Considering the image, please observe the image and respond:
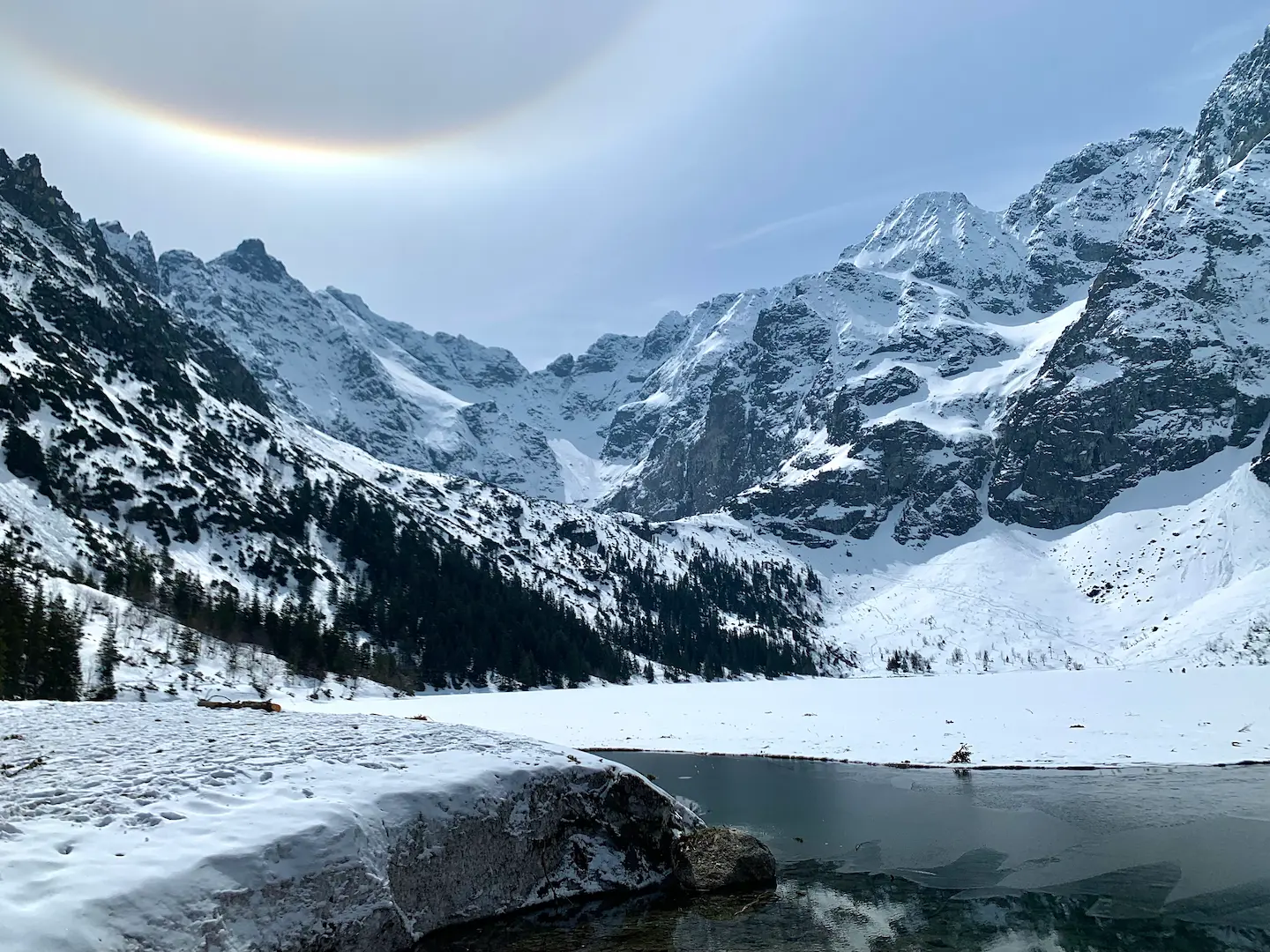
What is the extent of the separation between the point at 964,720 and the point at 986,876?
3007 centimetres

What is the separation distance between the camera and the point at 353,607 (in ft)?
504

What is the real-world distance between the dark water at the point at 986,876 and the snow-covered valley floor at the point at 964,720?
5470 mm

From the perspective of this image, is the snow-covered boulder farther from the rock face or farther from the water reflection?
the water reflection

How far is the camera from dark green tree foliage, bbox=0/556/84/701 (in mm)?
63594

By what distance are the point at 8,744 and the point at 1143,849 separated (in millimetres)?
30427

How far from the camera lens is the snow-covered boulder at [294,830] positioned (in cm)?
1155

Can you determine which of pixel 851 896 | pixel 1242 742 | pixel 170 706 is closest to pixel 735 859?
pixel 851 896

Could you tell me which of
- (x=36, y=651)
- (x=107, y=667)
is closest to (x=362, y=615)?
(x=107, y=667)

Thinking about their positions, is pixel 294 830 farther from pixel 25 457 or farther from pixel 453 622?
pixel 453 622

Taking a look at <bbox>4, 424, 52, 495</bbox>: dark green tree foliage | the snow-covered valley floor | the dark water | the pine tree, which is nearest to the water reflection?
the dark water

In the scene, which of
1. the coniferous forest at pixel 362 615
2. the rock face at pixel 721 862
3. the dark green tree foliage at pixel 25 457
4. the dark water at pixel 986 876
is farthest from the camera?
the dark green tree foliage at pixel 25 457

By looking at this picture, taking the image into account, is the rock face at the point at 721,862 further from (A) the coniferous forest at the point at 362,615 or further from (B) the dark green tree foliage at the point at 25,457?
(B) the dark green tree foliage at the point at 25,457

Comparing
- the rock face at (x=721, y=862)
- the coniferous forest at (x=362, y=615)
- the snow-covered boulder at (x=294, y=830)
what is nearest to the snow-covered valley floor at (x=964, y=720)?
the rock face at (x=721, y=862)

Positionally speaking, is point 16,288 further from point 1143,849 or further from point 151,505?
point 1143,849
